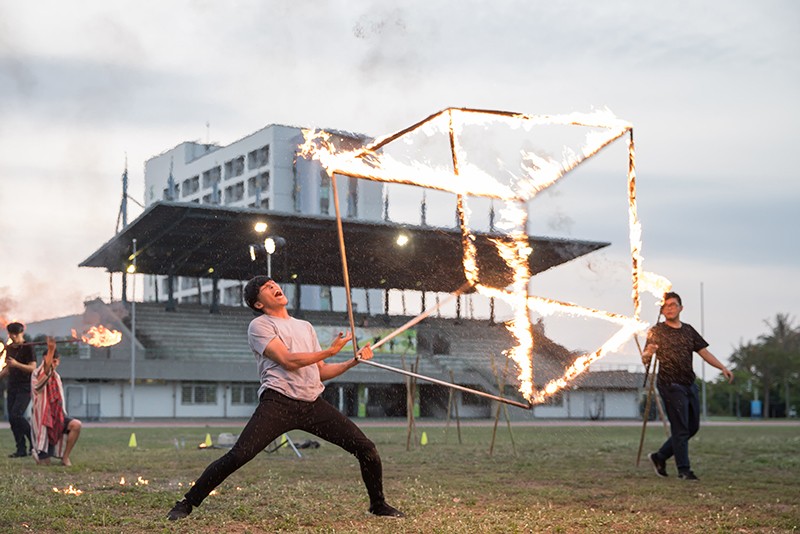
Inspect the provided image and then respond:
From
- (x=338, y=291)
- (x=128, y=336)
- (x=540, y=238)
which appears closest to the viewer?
(x=540, y=238)

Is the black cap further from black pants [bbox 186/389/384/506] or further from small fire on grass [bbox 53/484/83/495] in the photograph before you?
small fire on grass [bbox 53/484/83/495]

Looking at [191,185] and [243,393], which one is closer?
[243,393]

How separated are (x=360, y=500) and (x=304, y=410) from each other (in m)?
2.13

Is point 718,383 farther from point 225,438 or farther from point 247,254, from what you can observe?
point 225,438

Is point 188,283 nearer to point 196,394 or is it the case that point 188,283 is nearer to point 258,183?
point 258,183

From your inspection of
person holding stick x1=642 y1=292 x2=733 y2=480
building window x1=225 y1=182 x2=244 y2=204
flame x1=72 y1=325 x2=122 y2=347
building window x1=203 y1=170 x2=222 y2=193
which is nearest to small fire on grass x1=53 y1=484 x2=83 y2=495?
flame x1=72 y1=325 x2=122 y2=347

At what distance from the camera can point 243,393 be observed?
57844 millimetres

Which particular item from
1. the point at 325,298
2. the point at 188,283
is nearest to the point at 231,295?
the point at 188,283

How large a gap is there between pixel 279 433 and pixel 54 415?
320 inches

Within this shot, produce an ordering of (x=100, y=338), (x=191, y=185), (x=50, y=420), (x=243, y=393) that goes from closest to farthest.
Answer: (x=50, y=420) → (x=100, y=338) → (x=243, y=393) → (x=191, y=185)

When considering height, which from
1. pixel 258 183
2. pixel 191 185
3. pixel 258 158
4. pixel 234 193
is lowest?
pixel 258 183

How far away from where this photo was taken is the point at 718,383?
8638 cm

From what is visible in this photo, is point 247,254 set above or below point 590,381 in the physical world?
above

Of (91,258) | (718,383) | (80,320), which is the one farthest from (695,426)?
(718,383)
